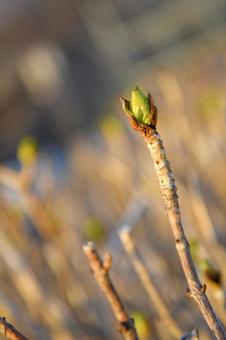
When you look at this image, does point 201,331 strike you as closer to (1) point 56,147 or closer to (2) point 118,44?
(1) point 56,147

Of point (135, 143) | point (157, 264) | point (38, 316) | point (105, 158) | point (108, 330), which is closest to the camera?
point (108, 330)

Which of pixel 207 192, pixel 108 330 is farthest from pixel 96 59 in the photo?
pixel 108 330

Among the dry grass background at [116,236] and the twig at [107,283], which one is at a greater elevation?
the dry grass background at [116,236]

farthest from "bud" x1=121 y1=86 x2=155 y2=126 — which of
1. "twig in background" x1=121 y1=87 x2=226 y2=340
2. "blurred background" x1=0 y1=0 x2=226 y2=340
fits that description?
"blurred background" x1=0 y1=0 x2=226 y2=340

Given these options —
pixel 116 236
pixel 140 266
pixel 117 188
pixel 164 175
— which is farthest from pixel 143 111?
pixel 117 188

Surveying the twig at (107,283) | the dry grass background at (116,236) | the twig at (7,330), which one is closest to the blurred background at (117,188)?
the dry grass background at (116,236)

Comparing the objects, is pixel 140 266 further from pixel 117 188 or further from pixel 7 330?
pixel 117 188

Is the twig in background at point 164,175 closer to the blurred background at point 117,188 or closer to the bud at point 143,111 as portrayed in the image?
the bud at point 143,111
